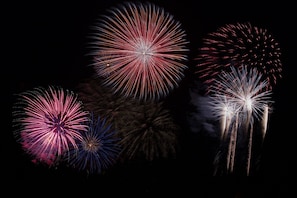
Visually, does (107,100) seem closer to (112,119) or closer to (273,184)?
(112,119)

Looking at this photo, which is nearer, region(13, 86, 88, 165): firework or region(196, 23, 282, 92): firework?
region(13, 86, 88, 165): firework

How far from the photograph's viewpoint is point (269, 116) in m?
10.1

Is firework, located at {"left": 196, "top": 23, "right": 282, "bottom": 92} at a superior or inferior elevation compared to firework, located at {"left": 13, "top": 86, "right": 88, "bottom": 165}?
superior

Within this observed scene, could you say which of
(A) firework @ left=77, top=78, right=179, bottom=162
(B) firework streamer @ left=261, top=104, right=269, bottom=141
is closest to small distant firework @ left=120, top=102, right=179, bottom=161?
(A) firework @ left=77, top=78, right=179, bottom=162

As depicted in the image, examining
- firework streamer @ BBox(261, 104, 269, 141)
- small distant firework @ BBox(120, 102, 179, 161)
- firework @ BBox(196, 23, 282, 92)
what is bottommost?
small distant firework @ BBox(120, 102, 179, 161)

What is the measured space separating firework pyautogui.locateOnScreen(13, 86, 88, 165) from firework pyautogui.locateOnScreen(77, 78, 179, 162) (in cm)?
70

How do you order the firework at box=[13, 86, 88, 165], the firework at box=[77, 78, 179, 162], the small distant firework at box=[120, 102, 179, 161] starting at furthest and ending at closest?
the small distant firework at box=[120, 102, 179, 161], the firework at box=[77, 78, 179, 162], the firework at box=[13, 86, 88, 165]

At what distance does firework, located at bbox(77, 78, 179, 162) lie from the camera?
9.95 m

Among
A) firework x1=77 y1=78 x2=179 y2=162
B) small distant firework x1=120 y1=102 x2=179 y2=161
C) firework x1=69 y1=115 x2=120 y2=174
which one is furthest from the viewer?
small distant firework x1=120 y1=102 x2=179 y2=161

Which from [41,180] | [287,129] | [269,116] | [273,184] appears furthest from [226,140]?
[41,180]

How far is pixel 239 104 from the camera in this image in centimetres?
1009

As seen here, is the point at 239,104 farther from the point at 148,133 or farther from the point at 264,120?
the point at 148,133

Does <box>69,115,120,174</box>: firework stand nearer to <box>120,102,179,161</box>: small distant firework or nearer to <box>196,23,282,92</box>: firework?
<box>120,102,179,161</box>: small distant firework

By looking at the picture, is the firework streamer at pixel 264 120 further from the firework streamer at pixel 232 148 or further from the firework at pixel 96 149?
the firework at pixel 96 149
